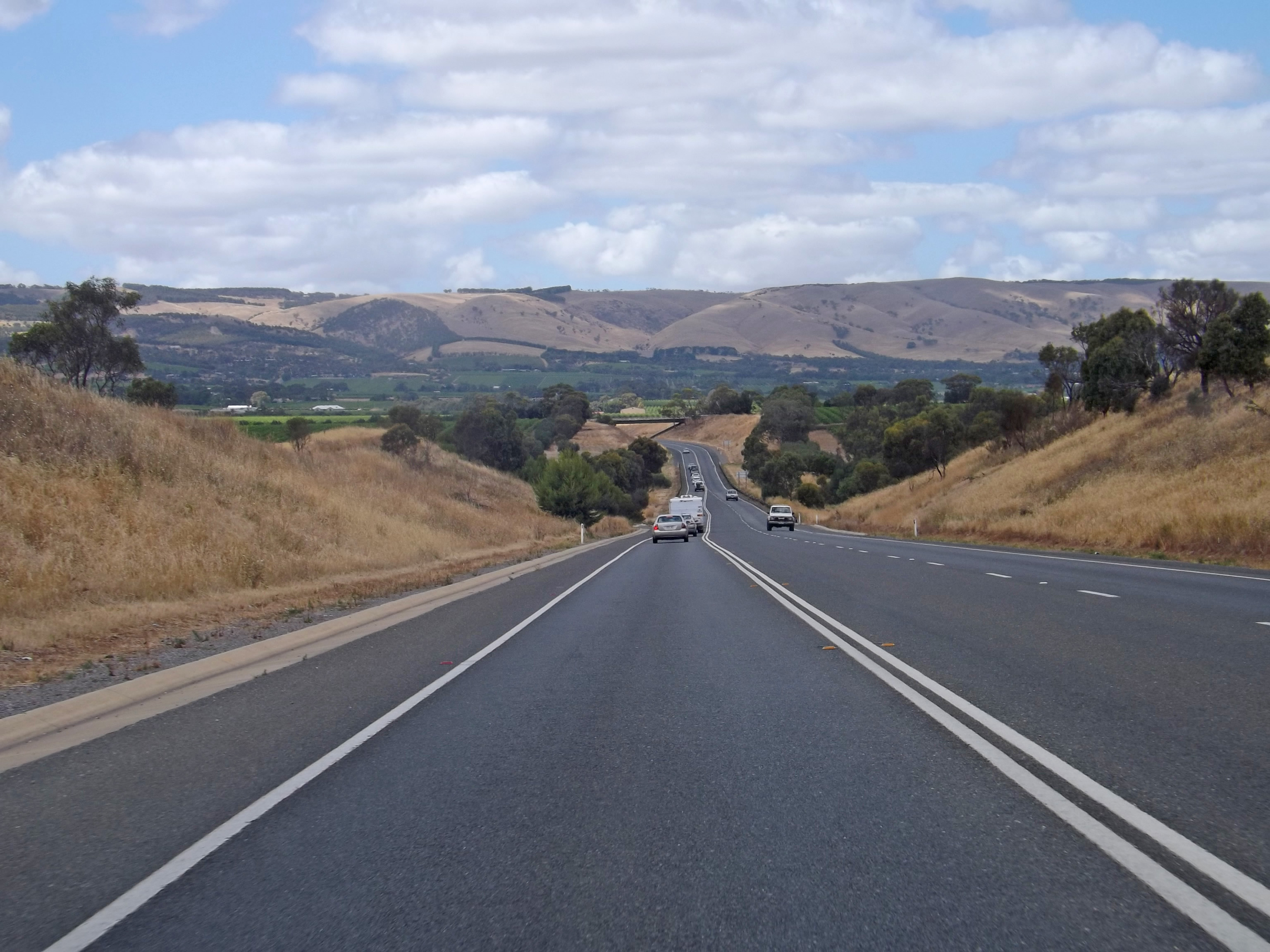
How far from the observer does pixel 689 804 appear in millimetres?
6500

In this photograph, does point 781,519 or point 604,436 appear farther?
point 604,436

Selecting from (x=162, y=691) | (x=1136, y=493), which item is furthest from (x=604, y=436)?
(x=162, y=691)

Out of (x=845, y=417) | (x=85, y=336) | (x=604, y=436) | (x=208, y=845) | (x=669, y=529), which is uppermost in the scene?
(x=845, y=417)

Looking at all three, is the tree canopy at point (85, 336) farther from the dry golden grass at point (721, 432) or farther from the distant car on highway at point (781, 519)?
the dry golden grass at point (721, 432)

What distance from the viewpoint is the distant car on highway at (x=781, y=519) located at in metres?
71.8

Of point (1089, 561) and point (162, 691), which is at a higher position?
point (1089, 561)

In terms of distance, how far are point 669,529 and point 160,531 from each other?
32.2 m

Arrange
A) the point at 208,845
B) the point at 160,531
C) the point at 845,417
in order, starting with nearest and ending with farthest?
the point at 208,845 < the point at 160,531 < the point at 845,417

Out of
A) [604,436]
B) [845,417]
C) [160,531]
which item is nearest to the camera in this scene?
[160,531]

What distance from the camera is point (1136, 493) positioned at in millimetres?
39906

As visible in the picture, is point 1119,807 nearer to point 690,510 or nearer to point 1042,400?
point 690,510

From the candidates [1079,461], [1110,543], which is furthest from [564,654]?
[1079,461]

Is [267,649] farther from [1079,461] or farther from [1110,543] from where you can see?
[1079,461]

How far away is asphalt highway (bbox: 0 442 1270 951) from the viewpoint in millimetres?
4828
